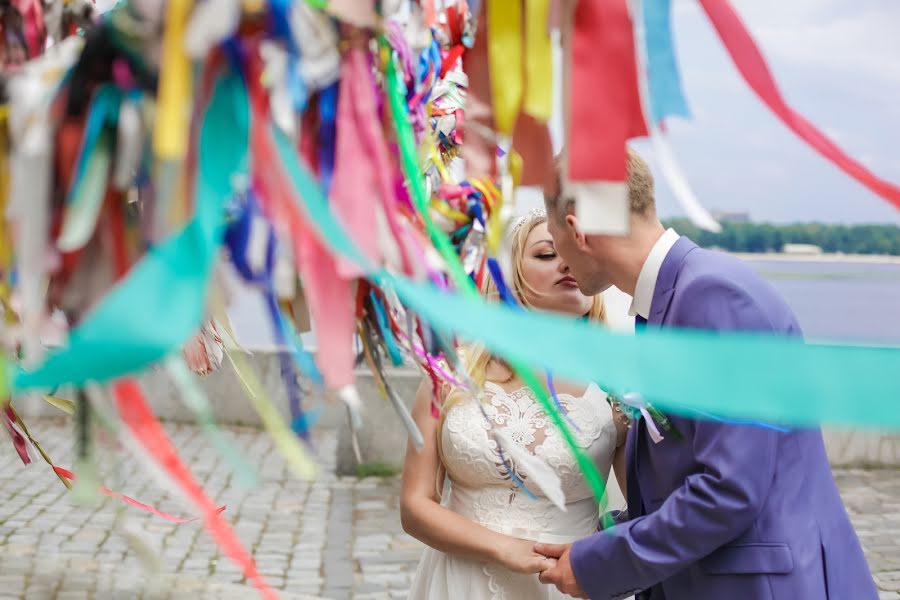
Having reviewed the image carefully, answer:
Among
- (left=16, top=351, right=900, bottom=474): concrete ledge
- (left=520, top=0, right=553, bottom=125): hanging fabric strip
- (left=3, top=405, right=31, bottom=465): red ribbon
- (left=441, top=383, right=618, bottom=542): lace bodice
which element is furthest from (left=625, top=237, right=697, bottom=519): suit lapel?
(left=16, top=351, right=900, bottom=474): concrete ledge

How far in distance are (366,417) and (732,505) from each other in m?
4.27

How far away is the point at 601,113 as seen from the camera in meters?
0.92

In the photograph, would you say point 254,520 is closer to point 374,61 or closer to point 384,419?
point 384,419

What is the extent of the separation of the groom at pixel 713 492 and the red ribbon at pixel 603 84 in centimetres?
96

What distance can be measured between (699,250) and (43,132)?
1459 millimetres

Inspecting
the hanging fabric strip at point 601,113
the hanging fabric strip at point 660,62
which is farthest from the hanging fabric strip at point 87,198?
the hanging fabric strip at point 660,62

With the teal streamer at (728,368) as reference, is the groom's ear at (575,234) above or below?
below

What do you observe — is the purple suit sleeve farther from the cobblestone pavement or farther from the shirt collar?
the cobblestone pavement

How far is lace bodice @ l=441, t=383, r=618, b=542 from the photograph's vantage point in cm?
240

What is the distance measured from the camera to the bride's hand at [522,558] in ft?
7.38

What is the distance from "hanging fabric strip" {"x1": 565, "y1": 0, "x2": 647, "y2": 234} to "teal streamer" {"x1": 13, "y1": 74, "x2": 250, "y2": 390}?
0.30 metres

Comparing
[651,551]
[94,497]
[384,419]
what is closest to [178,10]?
[94,497]

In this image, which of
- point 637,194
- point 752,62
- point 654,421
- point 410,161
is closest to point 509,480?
point 654,421

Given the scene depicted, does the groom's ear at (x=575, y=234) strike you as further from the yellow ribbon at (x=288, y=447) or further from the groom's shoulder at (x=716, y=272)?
the yellow ribbon at (x=288, y=447)
